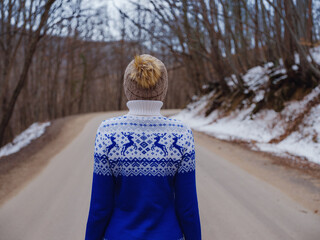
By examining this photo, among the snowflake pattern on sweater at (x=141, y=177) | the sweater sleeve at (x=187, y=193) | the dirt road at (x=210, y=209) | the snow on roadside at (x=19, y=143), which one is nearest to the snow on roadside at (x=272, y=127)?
the dirt road at (x=210, y=209)

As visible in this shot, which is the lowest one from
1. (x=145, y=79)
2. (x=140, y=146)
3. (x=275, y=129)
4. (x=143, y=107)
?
(x=275, y=129)

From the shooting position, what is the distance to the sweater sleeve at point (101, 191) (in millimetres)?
1481

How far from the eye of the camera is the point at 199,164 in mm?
6629

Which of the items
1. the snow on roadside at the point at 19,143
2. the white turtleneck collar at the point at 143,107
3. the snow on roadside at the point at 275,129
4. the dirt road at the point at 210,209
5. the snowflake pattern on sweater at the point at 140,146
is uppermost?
the white turtleneck collar at the point at 143,107

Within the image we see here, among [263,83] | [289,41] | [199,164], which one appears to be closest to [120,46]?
[263,83]

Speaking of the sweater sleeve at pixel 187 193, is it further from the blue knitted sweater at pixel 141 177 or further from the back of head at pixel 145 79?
the back of head at pixel 145 79

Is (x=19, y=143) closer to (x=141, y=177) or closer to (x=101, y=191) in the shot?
(x=101, y=191)

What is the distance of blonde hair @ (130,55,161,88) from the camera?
1417 millimetres

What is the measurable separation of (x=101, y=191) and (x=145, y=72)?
2.44 feet

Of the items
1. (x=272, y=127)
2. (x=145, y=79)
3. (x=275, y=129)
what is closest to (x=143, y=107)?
(x=145, y=79)

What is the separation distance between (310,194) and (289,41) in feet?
25.1

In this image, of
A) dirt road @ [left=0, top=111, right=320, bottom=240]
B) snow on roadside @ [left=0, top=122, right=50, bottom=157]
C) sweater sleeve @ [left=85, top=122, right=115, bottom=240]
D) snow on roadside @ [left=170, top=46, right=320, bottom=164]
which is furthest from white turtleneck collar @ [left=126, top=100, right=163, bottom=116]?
snow on roadside @ [left=0, top=122, right=50, bottom=157]

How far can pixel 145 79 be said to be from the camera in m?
1.42

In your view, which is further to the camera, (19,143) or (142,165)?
(19,143)
